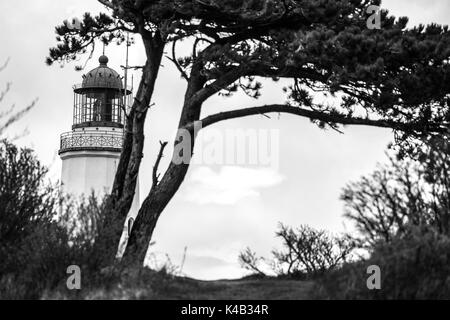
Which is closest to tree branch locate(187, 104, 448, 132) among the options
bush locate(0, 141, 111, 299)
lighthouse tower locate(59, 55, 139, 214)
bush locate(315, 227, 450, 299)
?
bush locate(0, 141, 111, 299)

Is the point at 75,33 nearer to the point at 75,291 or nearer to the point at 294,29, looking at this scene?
the point at 294,29

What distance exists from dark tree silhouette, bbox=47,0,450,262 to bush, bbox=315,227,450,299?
3.74 meters

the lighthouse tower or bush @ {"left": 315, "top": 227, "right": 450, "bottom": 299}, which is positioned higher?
the lighthouse tower

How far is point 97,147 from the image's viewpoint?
77.2 feet

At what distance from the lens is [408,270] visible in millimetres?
8391

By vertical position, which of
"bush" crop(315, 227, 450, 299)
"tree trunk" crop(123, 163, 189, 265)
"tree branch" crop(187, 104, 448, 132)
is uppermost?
"tree branch" crop(187, 104, 448, 132)

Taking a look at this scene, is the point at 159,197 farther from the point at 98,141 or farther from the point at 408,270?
the point at 98,141

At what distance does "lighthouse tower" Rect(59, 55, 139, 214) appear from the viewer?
23594 mm

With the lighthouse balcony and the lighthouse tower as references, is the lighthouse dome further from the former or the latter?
the lighthouse balcony

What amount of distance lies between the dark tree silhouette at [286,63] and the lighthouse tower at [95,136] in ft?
30.7

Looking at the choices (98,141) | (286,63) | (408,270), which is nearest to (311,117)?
(286,63)

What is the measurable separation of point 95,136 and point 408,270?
1646 centimetres

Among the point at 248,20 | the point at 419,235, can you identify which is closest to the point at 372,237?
the point at 419,235

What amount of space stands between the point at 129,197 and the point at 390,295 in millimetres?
5943
